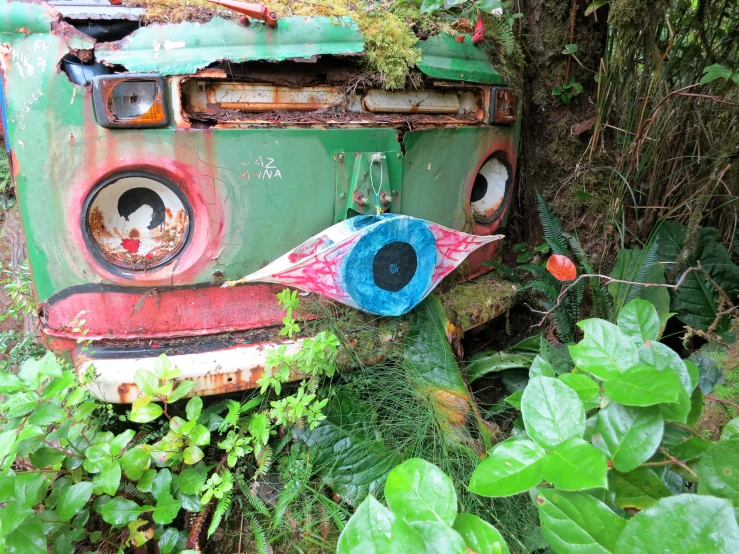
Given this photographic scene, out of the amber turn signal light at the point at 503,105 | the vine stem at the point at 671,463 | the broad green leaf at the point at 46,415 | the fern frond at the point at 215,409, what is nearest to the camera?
the vine stem at the point at 671,463

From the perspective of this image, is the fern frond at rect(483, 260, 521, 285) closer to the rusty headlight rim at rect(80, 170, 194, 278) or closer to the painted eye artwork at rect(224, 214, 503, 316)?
the painted eye artwork at rect(224, 214, 503, 316)

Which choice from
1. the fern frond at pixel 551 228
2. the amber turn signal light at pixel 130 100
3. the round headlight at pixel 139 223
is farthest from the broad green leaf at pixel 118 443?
the fern frond at pixel 551 228

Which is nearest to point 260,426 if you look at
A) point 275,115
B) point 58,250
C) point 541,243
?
point 58,250

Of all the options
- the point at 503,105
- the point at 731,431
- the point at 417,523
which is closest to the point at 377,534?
the point at 417,523

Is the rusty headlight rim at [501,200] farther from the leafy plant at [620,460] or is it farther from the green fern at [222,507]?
the green fern at [222,507]

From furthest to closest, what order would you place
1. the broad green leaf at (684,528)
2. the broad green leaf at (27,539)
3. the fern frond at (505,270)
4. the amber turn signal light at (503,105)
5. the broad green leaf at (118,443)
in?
1. the fern frond at (505,270)
2. the amber turn signal light at (503,105)
3. the broad green leaf at (118,443)
4. the broad green leaf at (27,539)
5. the broad green leaf at (684,528)

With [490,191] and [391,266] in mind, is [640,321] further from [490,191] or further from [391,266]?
[490,191]

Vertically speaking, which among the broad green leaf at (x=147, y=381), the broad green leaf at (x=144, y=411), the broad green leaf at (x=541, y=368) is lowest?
the broad green leaf at (x=144, y=411)

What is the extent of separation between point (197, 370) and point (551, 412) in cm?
106

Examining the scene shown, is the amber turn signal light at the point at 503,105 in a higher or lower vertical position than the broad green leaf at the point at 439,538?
higher

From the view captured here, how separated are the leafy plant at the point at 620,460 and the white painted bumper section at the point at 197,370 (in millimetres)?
924

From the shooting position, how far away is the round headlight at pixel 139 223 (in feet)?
4.78

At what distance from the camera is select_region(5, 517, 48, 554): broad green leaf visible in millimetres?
1132

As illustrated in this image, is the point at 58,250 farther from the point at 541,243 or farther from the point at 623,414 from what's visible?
the point at 541,243
